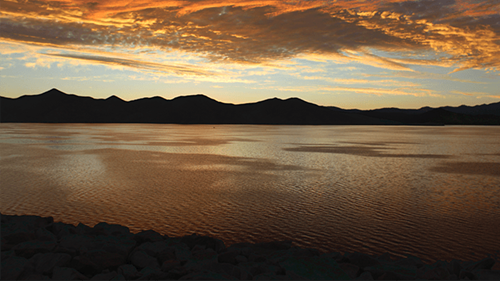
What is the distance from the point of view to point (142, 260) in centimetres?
809

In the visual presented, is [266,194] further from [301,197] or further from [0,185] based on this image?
[0,185]

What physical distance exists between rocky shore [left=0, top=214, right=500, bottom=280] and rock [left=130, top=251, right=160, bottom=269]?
0.07 feet

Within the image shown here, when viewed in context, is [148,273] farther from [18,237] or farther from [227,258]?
[18,237]

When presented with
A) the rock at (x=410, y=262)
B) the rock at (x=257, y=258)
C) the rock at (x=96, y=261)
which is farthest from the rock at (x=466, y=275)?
the rock at (x=96, y=261)

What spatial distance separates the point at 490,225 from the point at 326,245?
6.28 metres

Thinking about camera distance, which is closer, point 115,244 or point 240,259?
point 240,259

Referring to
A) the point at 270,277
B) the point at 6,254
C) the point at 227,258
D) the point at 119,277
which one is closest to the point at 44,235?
the point at 6,254

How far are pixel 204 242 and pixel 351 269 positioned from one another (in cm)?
390

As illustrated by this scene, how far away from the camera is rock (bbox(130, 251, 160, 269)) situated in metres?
7.98

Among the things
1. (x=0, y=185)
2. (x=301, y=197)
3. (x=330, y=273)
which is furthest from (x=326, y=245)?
(x=0, y=185)

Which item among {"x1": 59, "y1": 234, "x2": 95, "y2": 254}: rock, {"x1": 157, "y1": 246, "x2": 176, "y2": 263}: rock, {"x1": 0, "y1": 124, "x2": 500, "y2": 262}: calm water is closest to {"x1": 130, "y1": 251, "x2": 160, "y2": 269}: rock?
{"x1": 157, "y1": 246, "x2": 176, "y2": 263}: rock

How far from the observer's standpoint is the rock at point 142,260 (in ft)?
26.2

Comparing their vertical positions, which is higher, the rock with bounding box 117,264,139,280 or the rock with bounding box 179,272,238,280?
the rock with bounding box 179,272,238,280

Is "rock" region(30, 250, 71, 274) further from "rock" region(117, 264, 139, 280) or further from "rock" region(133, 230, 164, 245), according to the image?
"rock" region(133, 230, 164, 245)
